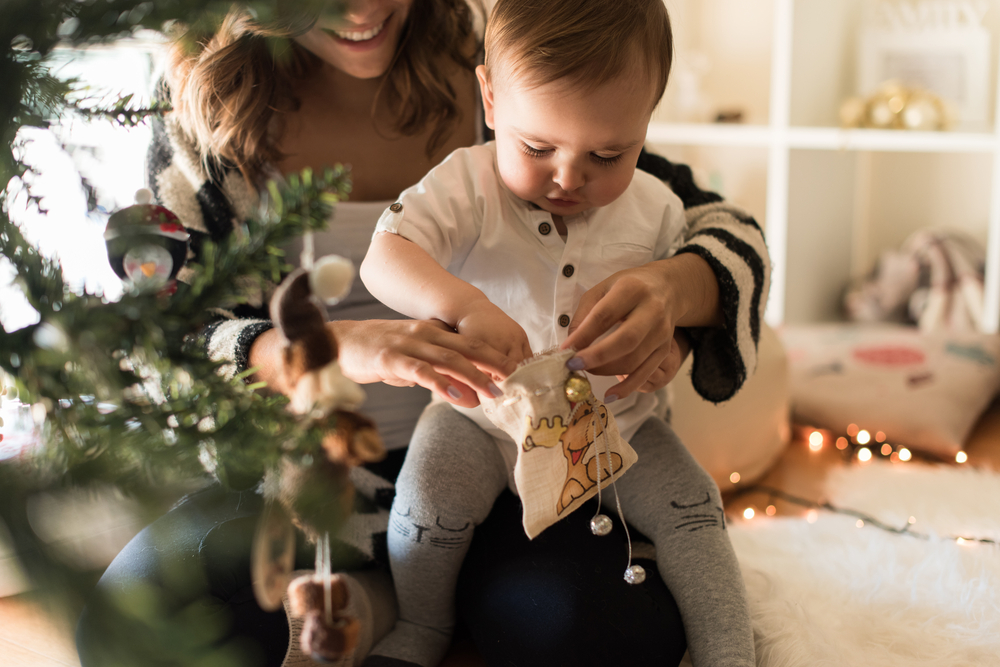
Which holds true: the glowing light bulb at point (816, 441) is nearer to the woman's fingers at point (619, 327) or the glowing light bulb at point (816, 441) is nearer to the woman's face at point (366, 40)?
the woman's fingers at point (619, 327)

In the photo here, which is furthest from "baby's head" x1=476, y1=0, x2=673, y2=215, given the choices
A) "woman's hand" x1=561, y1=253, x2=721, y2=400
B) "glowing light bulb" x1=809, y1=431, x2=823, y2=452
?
"glowing light bulb" x1=809, y1=431, x2=823, y2=452

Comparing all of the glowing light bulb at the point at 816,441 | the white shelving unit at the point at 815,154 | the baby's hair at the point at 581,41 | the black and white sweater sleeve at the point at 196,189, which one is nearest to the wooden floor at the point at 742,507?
the glowing light bulb at the point at 816,441

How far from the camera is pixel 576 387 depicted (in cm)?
59

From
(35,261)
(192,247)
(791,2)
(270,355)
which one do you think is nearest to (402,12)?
(192,247)

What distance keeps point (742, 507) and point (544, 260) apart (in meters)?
0.64

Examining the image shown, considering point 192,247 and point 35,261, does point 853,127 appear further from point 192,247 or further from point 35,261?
point 35,261

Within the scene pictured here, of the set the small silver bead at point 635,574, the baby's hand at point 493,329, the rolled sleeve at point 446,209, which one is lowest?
the small silver bead at point 635,574

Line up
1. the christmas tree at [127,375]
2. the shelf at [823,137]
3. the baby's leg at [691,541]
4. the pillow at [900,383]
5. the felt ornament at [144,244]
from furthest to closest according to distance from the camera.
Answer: the shelf at [823,137] → the pillow at [900,383] → the baby's leg at [691,541] → the felt ornament at [144,244] → the christmas tree at [127,375]

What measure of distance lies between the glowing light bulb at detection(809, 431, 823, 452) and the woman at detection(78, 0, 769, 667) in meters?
0.70

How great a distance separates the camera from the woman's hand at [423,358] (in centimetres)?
51

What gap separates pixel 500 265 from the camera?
751 mm

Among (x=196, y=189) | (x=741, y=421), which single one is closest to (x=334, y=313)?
(x=196, y=189)

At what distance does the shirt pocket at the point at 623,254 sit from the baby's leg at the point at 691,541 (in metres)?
0.19

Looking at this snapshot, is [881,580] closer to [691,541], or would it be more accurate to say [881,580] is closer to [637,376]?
[691,541]
